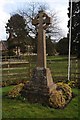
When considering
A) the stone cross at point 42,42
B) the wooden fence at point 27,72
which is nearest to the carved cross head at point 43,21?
the stone cross at point 42,42

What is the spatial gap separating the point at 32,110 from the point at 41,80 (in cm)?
154

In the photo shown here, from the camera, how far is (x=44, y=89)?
8.82 metres

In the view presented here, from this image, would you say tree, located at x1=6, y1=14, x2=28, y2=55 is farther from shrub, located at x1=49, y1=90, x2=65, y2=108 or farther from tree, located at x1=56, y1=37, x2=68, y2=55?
shrub, located at x1=49, y1=90, x2=65, y2=108

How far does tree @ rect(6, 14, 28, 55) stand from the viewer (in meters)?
40.2

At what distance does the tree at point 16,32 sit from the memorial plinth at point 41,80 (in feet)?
98.8

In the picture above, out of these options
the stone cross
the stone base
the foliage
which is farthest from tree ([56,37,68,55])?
the stone base

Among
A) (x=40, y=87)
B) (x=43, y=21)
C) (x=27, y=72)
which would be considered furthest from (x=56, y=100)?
(x=27, y=72)

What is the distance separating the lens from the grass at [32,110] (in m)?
7.41

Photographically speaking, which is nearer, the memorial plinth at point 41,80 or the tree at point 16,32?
the memorial plinth at point 41,80

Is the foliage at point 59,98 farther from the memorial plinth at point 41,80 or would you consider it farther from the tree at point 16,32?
the tree at point 16,32

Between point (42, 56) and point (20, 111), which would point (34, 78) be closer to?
point (42, 56)

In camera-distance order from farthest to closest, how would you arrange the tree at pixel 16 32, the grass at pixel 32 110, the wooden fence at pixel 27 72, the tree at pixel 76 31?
the tree at pixel 76 31
the tree at pixel 16 32
the wooden fence at pixel 27 72
the grass at pixel 32 110

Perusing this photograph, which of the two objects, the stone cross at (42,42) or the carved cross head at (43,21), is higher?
the carved cross head at (43,21)

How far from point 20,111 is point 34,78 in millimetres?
1849
